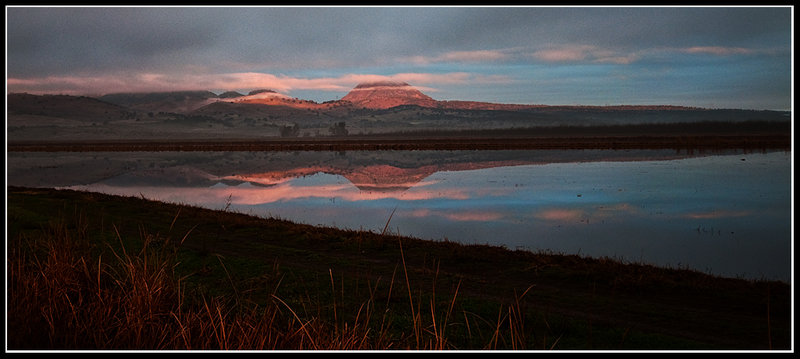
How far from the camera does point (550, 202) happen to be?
82.4ft

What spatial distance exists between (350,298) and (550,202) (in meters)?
17.0

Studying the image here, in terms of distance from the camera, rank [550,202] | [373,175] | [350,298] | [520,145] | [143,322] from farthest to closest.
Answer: [520,145], [373,175], [550,202], [350,298], [143,322]

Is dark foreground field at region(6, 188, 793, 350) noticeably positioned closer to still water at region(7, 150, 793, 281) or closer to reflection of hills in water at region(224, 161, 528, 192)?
still water at region(7, 150, 793, 281)

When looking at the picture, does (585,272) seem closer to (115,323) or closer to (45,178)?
(115,323)

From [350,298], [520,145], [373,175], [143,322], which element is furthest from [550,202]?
[520,145]

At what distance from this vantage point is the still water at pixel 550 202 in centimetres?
1625

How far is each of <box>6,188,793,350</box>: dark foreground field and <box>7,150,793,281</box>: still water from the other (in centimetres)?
198

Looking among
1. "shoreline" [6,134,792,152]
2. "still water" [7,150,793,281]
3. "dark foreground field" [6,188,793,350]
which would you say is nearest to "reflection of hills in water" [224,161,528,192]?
"still water" [7,150,793,281]

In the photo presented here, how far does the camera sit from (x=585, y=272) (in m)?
11.4

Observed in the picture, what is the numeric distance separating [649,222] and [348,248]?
35.9 ft

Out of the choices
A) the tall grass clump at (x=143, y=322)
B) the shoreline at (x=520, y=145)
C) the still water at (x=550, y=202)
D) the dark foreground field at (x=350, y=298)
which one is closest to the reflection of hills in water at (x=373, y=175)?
the still water at (x=550, y=202)

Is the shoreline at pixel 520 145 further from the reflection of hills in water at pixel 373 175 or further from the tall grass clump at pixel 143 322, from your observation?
the tall grass clump at pixel 143 322

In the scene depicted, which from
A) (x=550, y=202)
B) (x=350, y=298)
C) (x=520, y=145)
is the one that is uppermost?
(x=520, y=145)

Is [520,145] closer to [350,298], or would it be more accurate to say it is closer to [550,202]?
[550,202]
